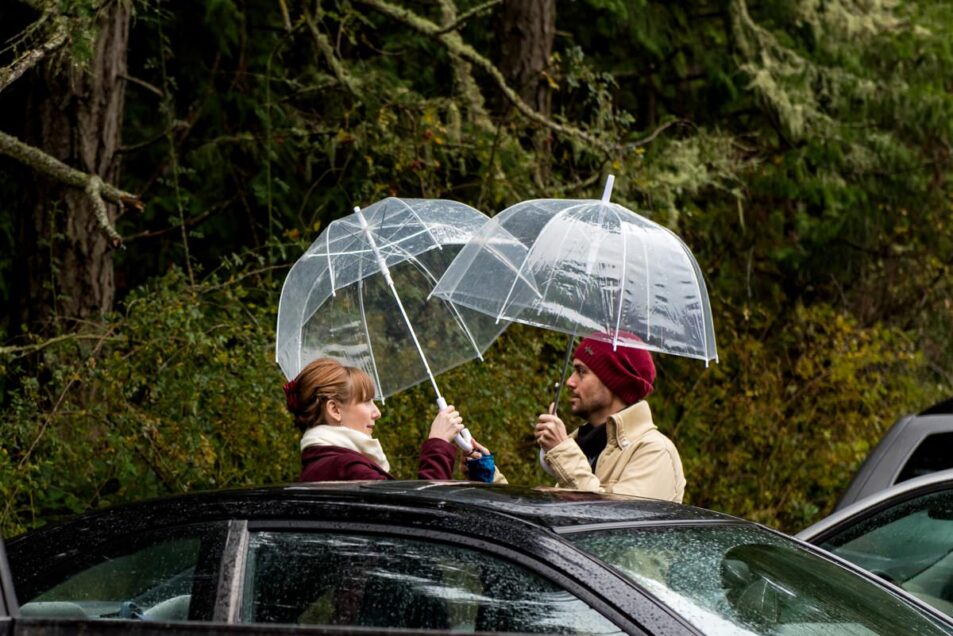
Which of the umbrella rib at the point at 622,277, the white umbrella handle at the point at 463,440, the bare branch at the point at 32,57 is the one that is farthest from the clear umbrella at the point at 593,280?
the bare branch at the point at 32,57

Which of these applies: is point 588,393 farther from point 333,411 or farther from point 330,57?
point 330,57

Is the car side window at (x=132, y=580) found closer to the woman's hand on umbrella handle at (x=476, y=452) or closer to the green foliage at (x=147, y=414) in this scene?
the woman's hand on umbrella handle at (x=476, y=452)

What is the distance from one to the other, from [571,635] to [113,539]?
1352mm

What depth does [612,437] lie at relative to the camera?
502 centimetres

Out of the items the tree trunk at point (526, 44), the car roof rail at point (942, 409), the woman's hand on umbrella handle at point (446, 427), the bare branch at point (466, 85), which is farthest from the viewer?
the tree trunk at point (526, 44)

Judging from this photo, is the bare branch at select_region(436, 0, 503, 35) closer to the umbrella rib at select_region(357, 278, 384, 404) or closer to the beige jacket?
the umbrella rib at select_region(357, 278, 384, 404)

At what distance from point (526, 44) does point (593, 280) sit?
23.4 feet

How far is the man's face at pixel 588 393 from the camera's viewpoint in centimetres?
512

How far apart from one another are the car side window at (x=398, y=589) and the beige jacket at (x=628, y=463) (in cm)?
163

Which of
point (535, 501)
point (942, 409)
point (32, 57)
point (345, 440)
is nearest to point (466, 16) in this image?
point (32, 57)

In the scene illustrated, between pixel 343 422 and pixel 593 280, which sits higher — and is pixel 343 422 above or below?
below

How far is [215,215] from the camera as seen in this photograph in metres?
10.9

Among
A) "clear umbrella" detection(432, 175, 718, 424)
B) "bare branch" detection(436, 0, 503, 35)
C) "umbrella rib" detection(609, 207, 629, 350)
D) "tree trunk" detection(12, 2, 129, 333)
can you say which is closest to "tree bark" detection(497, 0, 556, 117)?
"bare branch" detection(436, 0, 503, 35)

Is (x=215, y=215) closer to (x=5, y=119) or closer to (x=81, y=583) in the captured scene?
(x=5, y=119)
